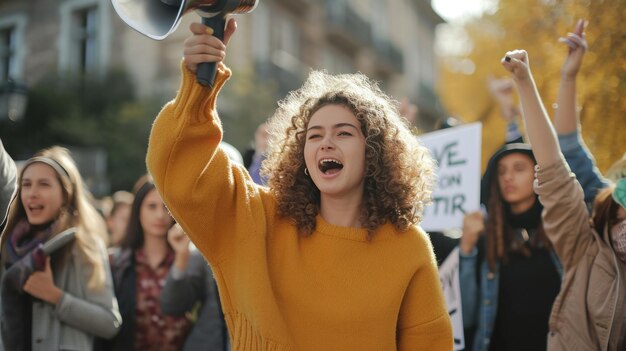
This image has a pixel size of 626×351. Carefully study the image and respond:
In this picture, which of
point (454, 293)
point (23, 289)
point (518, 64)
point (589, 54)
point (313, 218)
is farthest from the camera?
point (589, 54)

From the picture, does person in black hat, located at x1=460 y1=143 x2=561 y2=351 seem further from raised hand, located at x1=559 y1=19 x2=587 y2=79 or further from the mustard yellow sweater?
the mustard yellow sweater

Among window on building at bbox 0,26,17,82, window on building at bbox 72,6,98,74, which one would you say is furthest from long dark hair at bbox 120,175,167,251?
window on building at bbox 0,26,17,82

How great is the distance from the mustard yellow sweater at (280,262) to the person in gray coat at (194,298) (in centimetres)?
133

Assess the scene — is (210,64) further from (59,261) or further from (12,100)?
(12,100)

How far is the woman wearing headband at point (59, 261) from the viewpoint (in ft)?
9.99

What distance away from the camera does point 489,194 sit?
3.59m

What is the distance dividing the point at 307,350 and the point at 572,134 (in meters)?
1.91

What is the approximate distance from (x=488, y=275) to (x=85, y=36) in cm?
1324

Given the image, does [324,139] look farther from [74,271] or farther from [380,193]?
[74,271]

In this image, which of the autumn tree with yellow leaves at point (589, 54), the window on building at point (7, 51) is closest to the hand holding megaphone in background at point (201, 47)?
the autumn tree with yellow leaves at point (589, 54)

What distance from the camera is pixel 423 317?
83.0 inches

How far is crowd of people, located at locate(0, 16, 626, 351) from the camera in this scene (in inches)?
75.1

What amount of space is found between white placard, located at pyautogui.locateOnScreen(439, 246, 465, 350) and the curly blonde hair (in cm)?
115

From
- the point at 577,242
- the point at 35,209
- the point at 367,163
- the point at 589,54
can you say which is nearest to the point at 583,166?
the point at 577,242
